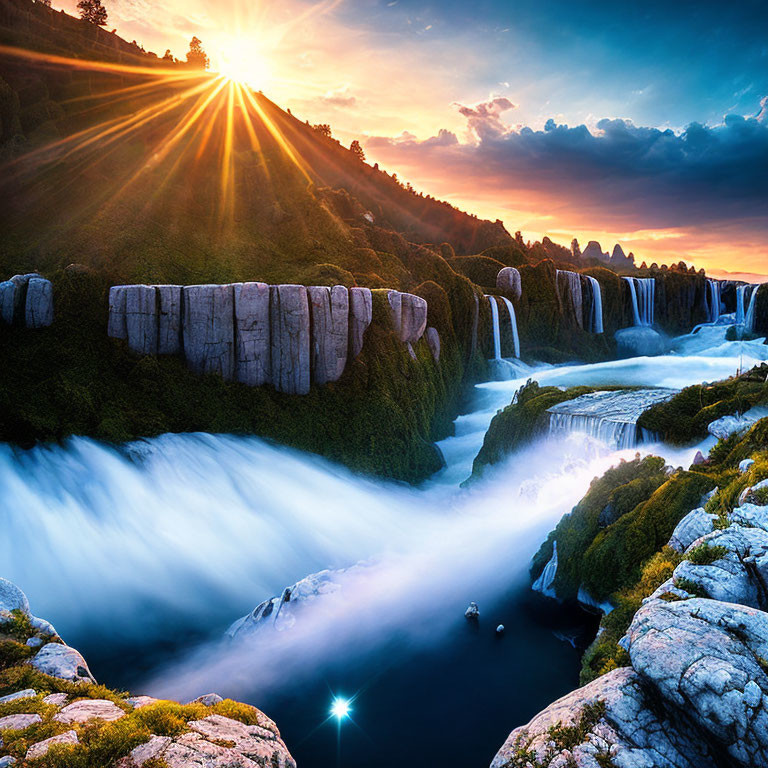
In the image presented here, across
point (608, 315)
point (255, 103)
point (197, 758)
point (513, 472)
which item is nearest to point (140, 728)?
point (197, 758)

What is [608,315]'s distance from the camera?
188ft

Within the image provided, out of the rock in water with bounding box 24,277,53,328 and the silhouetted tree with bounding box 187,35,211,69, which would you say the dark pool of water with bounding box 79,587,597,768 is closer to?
the rock in water with bounding box 24,277,53,328

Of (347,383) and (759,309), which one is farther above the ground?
(759,309)

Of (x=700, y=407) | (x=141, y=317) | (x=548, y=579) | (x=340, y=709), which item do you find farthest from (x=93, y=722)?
(x=700, y=407)

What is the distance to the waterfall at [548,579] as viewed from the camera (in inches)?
501

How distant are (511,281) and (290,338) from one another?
31668 mm

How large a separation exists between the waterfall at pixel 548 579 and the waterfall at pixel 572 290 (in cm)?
4247

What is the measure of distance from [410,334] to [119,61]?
5422 centimetres

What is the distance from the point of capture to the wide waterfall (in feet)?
55.0

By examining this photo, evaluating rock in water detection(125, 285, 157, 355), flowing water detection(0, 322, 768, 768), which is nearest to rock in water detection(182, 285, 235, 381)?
rock in water detection(125, 285, 157, 355)

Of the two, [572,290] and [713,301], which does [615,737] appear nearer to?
[572,290]

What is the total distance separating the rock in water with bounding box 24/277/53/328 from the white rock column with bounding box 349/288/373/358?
12431 mm

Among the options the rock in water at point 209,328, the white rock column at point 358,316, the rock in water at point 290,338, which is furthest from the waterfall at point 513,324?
the rock in water at point 209,328

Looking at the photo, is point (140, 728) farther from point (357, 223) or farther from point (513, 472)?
point (357, 223)
